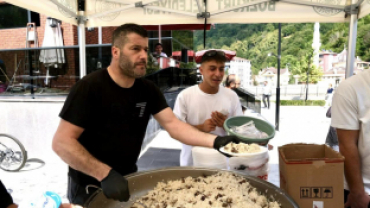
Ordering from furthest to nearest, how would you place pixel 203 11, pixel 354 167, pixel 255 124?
pixel 203 11 → pixel 255 124 → pixel 354 167

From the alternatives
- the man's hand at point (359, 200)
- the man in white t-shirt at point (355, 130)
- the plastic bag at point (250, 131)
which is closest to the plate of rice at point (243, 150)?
the plastic bag at point (250, 131)

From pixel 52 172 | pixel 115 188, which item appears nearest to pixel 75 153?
pixel 115 188

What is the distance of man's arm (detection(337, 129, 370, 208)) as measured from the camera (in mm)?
1515

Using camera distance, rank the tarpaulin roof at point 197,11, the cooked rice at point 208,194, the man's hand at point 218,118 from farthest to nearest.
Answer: the tarpaulin roof at point 197,11
the man's hand at point 218,118
the cooked rice at point 208,194

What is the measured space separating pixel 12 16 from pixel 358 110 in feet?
34.7

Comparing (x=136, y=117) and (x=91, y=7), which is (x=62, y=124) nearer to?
(x=136, y=117)

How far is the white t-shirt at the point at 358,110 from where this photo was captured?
59.1 inches

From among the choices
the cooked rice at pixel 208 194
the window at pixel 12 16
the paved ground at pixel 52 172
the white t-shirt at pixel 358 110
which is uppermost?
the window at pixel 12 16

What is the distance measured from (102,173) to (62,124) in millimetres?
399

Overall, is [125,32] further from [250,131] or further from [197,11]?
[197,11]

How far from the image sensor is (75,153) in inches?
49.6

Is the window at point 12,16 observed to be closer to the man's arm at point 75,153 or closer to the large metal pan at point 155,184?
the man's arm at point 75,153

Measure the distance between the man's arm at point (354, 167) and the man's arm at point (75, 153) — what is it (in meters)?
1.37

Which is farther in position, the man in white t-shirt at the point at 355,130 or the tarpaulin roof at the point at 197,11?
the tarpaulin roof at the point at 197,11
